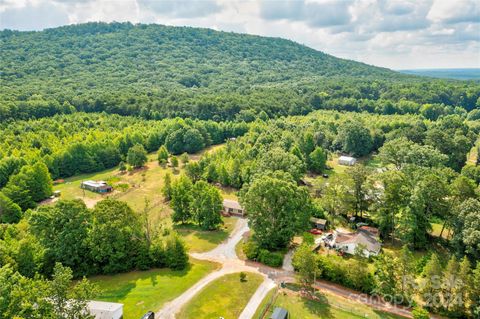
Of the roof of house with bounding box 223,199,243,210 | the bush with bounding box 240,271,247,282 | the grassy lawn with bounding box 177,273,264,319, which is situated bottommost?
the grassy lawn with bounding box 177,273,264,319

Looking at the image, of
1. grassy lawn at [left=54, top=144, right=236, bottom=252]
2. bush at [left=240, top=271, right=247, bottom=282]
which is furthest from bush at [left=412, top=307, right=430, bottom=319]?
grassy lawn at [left=54, top=144, right=236, bottom=252]

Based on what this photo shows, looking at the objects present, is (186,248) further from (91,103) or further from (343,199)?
(91,103)

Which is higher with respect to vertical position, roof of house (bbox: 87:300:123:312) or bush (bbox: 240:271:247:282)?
roof of house (bbox: 87:300:123:312)

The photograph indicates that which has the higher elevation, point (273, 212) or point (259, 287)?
point (273, 212)

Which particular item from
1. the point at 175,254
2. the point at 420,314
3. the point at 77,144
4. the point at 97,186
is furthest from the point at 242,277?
the point at 77,144

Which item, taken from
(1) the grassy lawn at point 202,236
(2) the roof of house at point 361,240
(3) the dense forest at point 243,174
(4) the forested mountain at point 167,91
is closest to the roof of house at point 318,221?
(3) the dense forest at point 243,174

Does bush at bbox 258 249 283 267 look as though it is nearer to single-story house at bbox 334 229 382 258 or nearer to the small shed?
the small shed

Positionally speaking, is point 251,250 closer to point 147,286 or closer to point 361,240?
point 147,286
